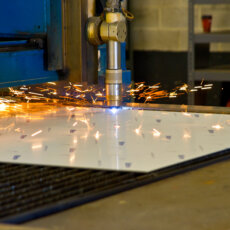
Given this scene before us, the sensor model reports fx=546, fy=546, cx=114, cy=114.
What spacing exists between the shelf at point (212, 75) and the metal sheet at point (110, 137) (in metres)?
2.10

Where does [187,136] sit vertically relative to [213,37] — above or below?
below

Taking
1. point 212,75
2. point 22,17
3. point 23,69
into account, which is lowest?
point 212,75

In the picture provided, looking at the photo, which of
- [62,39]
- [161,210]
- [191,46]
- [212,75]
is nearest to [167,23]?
[191,46]

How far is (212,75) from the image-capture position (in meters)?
3.56

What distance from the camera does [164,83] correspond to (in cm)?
405

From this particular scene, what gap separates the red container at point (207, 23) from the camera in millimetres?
3627

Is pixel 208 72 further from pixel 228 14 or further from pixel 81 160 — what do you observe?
pixel 81 160

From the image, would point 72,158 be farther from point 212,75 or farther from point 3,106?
point 212,75

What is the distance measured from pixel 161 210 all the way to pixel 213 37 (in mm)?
2888

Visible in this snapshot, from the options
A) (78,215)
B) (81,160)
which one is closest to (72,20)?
(81,160)

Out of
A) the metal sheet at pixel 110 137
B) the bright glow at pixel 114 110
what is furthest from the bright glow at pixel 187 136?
the bright glow at pixel 114 110

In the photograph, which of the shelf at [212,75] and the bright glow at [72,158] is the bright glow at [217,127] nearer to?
the bright glow at [72,158]

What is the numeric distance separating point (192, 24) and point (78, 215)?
300 centimetres

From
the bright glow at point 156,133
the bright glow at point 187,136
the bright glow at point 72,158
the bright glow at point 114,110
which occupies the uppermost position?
the bright glow at point 114,110
